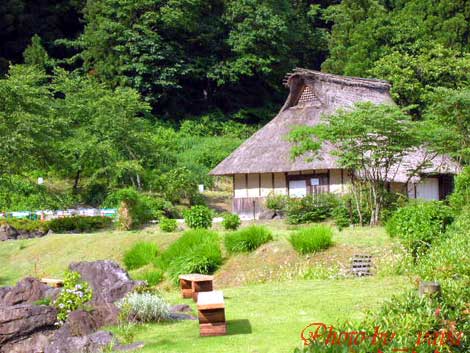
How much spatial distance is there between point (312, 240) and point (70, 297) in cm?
627

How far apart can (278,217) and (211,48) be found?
22175 mm

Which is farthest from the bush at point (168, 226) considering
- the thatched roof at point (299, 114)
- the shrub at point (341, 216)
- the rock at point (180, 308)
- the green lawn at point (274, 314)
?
the rock at point (180, 308)

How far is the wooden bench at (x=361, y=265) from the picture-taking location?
45.1 ft

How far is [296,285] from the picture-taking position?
41.9 ft

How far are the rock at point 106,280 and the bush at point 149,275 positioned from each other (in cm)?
252

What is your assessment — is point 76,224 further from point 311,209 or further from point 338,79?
point 338,79

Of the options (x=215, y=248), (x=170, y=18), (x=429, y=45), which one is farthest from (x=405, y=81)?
(x=215, y=248)

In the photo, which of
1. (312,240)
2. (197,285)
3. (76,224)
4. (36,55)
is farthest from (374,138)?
(36,55)

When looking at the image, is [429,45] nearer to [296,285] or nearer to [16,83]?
[16,83]

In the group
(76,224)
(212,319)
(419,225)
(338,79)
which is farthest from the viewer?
(338,79)

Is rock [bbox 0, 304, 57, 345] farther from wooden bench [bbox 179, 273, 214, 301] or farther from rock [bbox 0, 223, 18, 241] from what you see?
rock [bbox 0, 223, 18, 241]

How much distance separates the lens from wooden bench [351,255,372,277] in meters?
13.7

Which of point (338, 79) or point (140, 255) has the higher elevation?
point (338, 79)

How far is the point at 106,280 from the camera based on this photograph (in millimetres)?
11773
